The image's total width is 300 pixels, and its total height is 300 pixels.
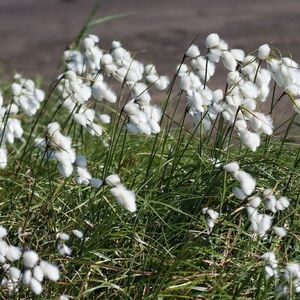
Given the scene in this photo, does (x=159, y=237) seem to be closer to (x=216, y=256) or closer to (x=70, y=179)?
(x=216, y=256)

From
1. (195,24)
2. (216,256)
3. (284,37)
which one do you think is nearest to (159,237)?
(216,256)

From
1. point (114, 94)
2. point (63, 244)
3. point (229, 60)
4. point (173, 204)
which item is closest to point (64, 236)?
point (63, 244)

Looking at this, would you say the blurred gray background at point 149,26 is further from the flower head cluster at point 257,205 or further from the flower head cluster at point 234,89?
the flower head cluster at point 257,205

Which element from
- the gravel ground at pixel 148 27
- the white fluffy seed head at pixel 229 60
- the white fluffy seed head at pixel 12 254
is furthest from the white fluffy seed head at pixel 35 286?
the gravel ground at pixel 148 27

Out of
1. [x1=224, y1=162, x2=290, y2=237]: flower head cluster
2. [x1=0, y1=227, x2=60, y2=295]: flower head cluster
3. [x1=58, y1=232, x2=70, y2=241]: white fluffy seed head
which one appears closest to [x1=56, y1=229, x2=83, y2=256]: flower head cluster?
[x1=58, y1=232, x2=70, y2=241]: white fluffy seed head

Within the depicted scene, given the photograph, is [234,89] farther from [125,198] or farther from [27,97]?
[27,97]

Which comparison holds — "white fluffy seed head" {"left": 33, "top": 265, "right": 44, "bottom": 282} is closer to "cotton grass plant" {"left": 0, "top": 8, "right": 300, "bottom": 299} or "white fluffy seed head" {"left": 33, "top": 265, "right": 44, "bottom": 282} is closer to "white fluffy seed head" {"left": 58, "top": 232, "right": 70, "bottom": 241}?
"cotton grass plant" {"left": 0, "top": 8, "right": 300, "bottom": 299}
